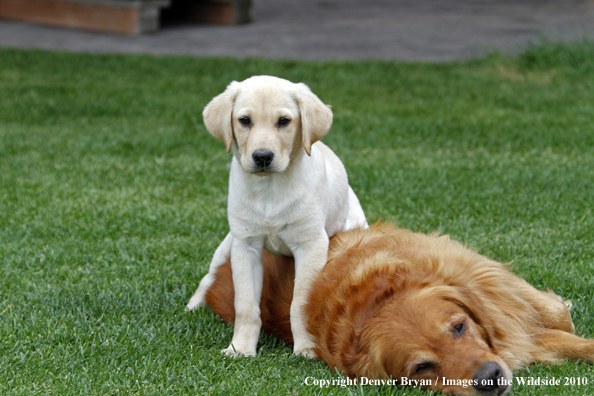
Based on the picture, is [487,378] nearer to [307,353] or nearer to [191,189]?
[307,353]

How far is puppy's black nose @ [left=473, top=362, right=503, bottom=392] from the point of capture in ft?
7.91

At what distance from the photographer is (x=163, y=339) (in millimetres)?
3170

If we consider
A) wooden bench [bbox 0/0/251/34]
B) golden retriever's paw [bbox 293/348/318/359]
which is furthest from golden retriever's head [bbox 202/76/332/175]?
wooden bench [bbox 0/0/251/34]

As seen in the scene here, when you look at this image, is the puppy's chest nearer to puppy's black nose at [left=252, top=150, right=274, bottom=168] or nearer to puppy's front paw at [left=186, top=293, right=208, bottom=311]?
puppy's black nose at [left=252, top=150, right=274, bottom=168]

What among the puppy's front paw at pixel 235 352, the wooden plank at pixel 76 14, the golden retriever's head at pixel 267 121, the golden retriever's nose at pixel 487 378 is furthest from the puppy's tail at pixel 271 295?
the wooden plank at pixel 76 14

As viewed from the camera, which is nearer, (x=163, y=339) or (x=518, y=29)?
(x=163, y=339)

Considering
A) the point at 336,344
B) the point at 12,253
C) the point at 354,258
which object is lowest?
the point at 12,253

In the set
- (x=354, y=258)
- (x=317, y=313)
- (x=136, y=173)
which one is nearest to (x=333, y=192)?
(x=354, y=258)

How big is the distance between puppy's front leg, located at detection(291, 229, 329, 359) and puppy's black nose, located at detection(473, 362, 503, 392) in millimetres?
781

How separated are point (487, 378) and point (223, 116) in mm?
1560

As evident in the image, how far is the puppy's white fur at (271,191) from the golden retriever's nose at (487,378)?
79 cm

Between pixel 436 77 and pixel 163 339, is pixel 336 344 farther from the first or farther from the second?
pixel 436 77

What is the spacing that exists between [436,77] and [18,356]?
267 inches


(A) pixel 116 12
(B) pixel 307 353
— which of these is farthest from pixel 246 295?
(A) pixel 116 12
